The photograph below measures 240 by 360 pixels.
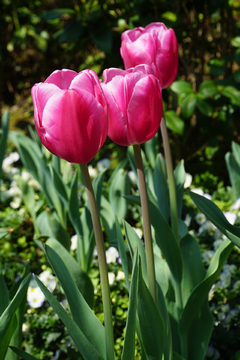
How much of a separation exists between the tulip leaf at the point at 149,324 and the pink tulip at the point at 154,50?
514 mm

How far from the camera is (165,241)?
0.94 metres

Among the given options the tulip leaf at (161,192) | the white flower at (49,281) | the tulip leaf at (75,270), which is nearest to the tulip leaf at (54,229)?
the white flower at (49,281)

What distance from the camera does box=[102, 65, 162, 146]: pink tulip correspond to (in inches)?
24.9

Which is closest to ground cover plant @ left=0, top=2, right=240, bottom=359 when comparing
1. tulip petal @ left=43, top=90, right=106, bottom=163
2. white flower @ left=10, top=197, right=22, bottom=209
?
tulip petal @ left=43, top=90, right=106, bottom=163

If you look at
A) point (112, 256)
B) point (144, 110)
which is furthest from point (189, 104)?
point (144, 110)

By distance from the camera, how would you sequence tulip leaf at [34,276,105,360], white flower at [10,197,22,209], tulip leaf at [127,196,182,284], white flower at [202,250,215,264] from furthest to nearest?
1. white flower at [10,197,22,209]
2. white flower at [202,250,215,264]
3. tulip leaf at [127,196,182,284]
4. tulip leaf at [34,276,105,360]

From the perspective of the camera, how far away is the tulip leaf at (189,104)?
1.83 metres

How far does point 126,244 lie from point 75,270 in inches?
10.3

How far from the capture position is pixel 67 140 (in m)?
0.60

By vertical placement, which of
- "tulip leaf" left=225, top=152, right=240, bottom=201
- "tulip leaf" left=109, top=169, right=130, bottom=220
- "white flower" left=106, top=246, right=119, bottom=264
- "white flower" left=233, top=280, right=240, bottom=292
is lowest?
"white flower" left=106, top=246, right=119, bottom=264

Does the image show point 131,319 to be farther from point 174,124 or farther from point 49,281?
point 174,124

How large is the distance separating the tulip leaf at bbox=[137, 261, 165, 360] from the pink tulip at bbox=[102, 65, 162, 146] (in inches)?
12.2

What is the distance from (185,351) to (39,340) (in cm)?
60

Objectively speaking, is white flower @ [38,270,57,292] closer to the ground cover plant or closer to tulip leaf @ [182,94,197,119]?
the ground cover plant
